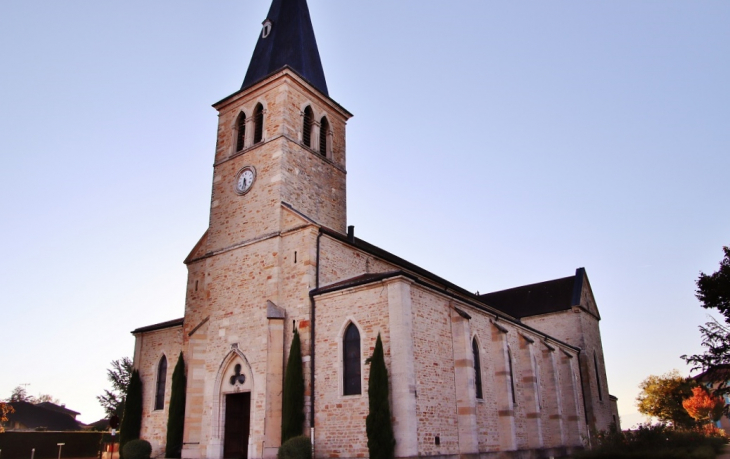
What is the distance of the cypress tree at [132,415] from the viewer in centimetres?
2305

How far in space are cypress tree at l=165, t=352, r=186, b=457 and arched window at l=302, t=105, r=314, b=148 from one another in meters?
10.7

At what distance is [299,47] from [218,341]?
14311 millimetres

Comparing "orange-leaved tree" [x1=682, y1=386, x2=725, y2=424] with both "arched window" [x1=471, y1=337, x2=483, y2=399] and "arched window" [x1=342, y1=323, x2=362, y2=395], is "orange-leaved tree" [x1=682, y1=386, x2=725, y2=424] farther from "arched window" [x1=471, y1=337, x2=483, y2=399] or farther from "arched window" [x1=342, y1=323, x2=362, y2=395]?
"arched window" [x1=342, y1=323, x2=362, y2=395]

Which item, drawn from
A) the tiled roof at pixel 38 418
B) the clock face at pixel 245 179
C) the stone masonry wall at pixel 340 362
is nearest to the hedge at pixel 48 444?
the clock face at pixel 245 179

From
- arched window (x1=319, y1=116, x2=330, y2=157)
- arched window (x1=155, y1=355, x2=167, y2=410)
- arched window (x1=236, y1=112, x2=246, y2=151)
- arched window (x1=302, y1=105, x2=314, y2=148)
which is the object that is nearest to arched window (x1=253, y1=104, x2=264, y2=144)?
arched window (x1=236, y1=112, x2=246, y2=151)

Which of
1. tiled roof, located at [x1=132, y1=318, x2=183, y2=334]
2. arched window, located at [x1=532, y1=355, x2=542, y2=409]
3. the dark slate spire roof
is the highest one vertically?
the dark slate spire roof

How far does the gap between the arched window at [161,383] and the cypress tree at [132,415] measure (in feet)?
2.75

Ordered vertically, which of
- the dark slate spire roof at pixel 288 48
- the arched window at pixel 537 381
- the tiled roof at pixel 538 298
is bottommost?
the arched window at pixel 537 381

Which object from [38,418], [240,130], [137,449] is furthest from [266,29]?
[38,418]

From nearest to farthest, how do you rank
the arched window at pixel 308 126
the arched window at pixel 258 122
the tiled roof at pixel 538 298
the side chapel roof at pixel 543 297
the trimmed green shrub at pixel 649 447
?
the trimmed green shrub at pixel 649 447
the arched window at pixel 258 122
the arched window at pixel 308 126
the side chapel roof at pixel 543 297
the tiled roof at pixel 538 298

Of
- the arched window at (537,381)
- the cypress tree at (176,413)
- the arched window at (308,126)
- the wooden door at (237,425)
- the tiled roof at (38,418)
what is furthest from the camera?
the tiled roof at (38,418)

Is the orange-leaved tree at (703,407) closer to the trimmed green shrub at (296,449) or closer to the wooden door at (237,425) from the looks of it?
the trimmed green shrub at (296,449)

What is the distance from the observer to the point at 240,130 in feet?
83.0

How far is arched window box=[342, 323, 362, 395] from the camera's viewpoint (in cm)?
1764
